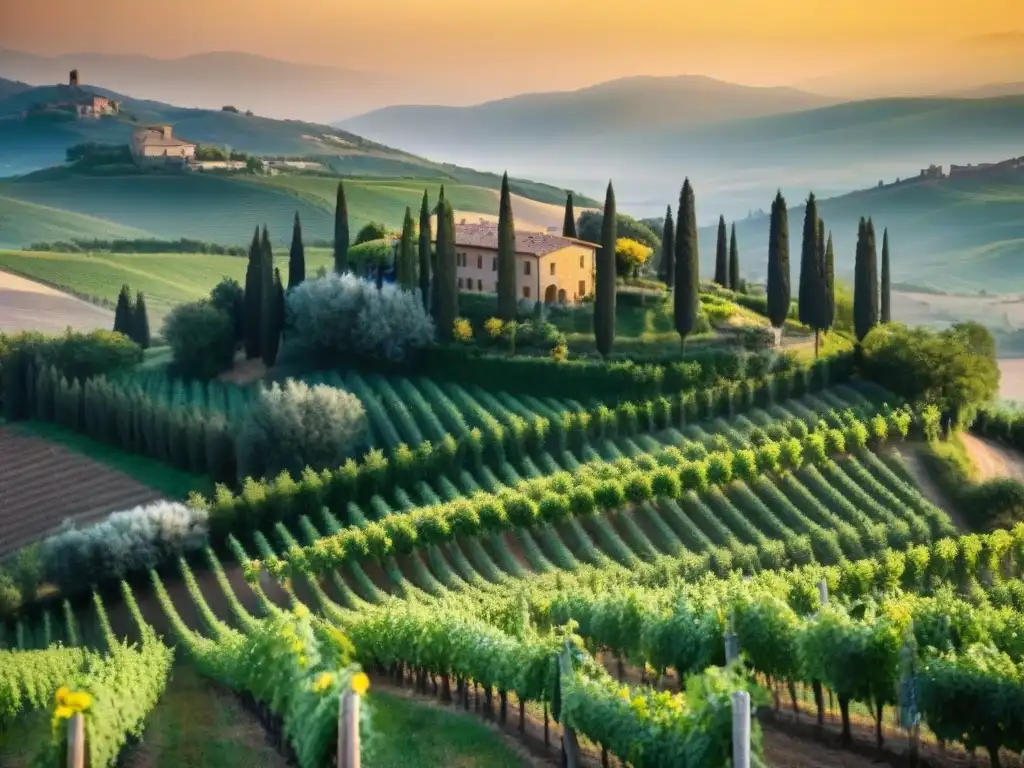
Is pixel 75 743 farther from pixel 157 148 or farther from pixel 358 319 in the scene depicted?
pixel 157 148

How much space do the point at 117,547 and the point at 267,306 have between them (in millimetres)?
14779

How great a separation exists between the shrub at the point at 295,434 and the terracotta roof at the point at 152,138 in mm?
45566

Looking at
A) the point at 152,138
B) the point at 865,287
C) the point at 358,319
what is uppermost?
the point at 152,138

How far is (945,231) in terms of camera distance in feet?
246

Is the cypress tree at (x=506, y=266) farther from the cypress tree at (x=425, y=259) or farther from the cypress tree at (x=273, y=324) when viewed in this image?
the cypress tree at (x=273, y=324)

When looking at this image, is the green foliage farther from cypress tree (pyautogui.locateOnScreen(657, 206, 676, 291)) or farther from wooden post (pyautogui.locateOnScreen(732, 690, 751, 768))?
wooden post (pyautogui.locateOnScreen(732, 690, 751, 768))

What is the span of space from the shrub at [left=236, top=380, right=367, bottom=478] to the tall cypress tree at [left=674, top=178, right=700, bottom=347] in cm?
→ 944

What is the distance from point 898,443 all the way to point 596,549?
9418 mm

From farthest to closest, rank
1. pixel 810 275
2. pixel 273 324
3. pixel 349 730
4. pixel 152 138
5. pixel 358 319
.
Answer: pixel 152 138 < pixel 273 324 < pixel 358 319 < pixel 810 275 < pixel 349 730

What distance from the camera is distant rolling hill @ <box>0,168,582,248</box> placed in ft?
215

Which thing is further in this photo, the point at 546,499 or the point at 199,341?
the point at 199,341

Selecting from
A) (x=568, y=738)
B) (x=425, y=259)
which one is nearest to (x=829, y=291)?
(x=425, y=259)

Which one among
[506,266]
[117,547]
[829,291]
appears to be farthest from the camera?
[829,291]

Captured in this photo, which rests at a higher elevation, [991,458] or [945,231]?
[945,231]
